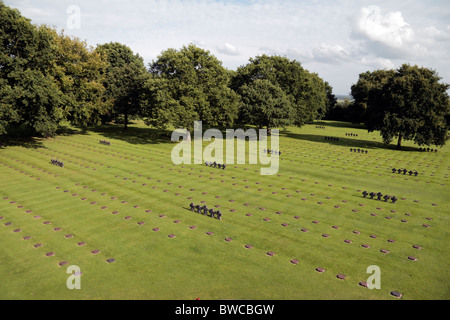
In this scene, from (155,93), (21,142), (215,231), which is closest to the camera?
(215,231)

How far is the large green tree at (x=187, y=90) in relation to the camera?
45.9 meters

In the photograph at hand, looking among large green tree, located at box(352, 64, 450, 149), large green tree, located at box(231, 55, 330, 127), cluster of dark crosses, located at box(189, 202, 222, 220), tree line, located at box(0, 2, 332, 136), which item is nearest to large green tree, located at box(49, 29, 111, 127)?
tree line, located at box(0, 2, 332, 136)

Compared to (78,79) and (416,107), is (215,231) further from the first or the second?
(416,107)

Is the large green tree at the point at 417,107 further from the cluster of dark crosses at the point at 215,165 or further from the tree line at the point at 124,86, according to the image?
the cluster of dark crosses at the point at 215,165

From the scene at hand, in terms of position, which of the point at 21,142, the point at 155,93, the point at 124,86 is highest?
the point at 124,86

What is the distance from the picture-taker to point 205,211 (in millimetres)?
19781

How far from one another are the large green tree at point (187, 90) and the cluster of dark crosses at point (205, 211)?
89.6 ft

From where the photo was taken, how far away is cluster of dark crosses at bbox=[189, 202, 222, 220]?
19.2 m

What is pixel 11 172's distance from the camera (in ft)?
94.7

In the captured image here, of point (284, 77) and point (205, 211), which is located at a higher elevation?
point (284, 77)

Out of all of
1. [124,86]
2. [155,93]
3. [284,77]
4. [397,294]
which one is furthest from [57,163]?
[284,77]

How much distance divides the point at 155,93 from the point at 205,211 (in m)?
31.7

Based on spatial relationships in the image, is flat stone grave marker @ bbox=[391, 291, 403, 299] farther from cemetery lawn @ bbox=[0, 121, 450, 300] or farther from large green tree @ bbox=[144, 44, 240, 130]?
large green tree @ bbox=[144, 44, 240, 130]
